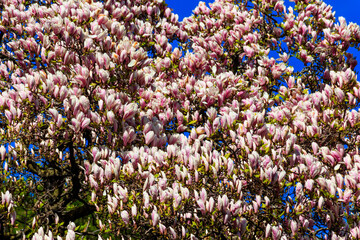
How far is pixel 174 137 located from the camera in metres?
6.71

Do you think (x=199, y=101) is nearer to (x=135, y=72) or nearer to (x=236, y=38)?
(x=135, y=72)

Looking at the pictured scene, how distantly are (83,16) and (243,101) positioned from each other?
3.47 m

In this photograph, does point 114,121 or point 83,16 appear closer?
point 114,121

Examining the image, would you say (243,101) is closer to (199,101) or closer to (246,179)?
(199,101)

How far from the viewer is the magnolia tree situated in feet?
17.2

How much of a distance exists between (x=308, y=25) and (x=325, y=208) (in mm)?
6025

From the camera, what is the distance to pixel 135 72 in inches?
256

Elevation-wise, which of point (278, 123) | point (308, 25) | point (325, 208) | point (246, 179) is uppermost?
point (308, 25)

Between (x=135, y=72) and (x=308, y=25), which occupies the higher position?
(x=308, y=25)

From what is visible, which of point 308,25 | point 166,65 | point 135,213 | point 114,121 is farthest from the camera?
point 308,25

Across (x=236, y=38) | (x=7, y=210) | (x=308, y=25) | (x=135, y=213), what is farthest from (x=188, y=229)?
(x=308, y=25)

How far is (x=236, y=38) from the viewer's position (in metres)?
9.21

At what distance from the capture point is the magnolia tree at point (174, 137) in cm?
523

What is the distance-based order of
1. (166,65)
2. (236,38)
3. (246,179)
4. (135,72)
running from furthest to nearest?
(236,38) → (166,65) → (135,72) → (246,179)
